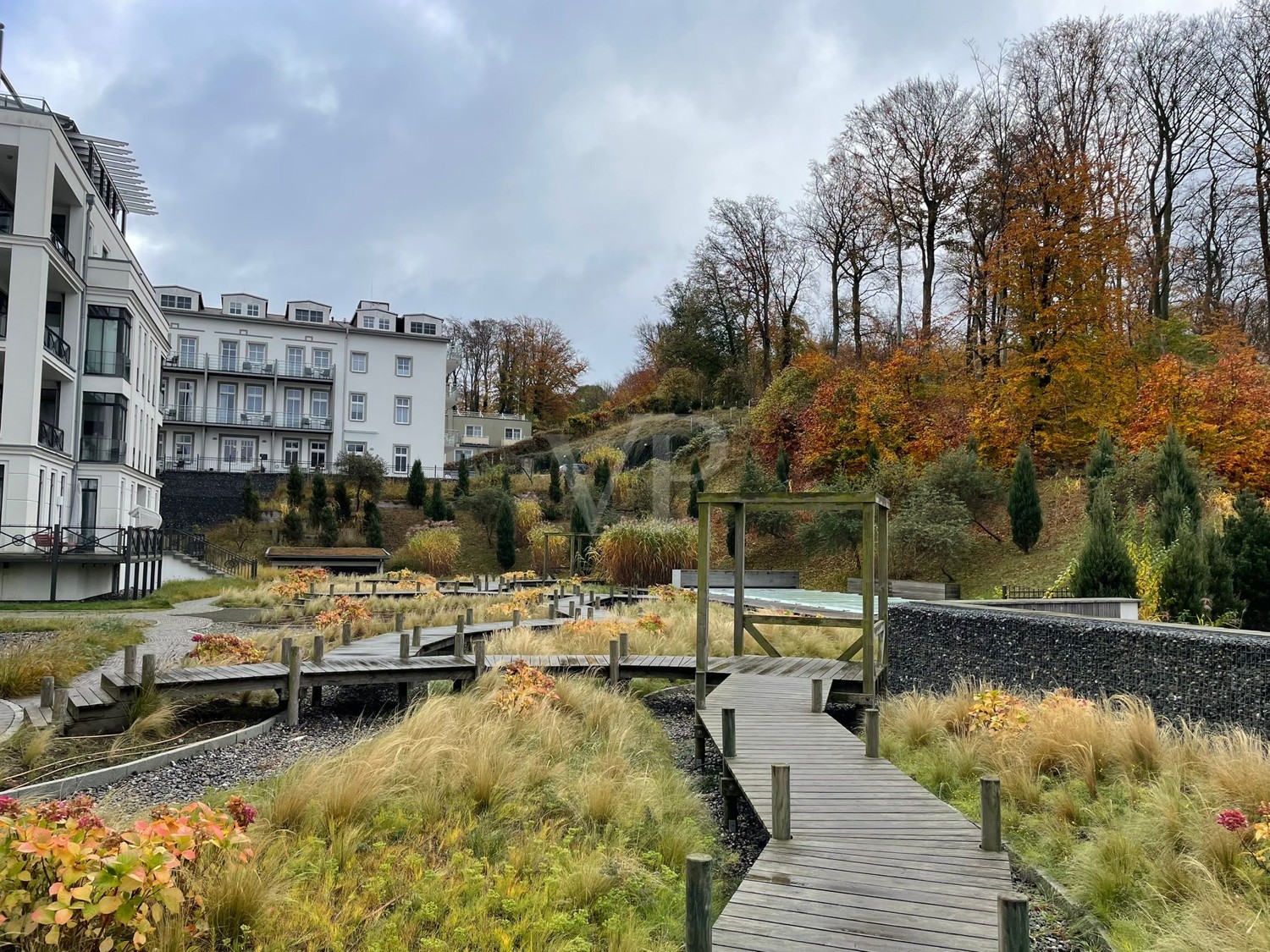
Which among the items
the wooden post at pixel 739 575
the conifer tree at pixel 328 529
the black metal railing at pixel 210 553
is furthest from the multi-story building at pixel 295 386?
the wooden post at pixel 739 575

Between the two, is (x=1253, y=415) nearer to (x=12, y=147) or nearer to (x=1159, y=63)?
(x=1159, y=63)

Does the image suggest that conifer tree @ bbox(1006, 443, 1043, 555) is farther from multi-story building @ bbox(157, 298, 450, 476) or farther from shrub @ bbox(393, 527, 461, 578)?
multi-story building @ bbox(157, 298, 450, 476)

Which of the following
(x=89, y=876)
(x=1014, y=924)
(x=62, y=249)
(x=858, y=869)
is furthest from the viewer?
(x=62, y=249)

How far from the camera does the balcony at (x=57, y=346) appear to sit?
2357 centimetres

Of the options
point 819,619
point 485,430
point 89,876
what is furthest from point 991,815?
point 485,430

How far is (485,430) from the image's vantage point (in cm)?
5578

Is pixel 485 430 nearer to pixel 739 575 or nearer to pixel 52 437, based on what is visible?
pixel 52 437

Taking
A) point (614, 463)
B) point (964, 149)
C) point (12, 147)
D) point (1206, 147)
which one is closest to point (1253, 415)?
point (1206, 147)

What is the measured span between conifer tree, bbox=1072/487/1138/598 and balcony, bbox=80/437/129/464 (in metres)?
25.9

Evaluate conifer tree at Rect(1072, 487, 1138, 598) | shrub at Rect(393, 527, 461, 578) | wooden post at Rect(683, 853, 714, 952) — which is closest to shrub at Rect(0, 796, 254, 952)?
wooden post at Rect(683, 853, 714, 952)

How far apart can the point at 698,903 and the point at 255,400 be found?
4679 cm

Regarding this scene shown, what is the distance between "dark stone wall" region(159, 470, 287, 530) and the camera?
127ft

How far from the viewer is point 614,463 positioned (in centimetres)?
4206

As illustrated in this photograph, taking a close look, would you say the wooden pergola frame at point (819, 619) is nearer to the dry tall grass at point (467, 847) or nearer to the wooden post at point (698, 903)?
the dry tall grass at point (467, 847)
